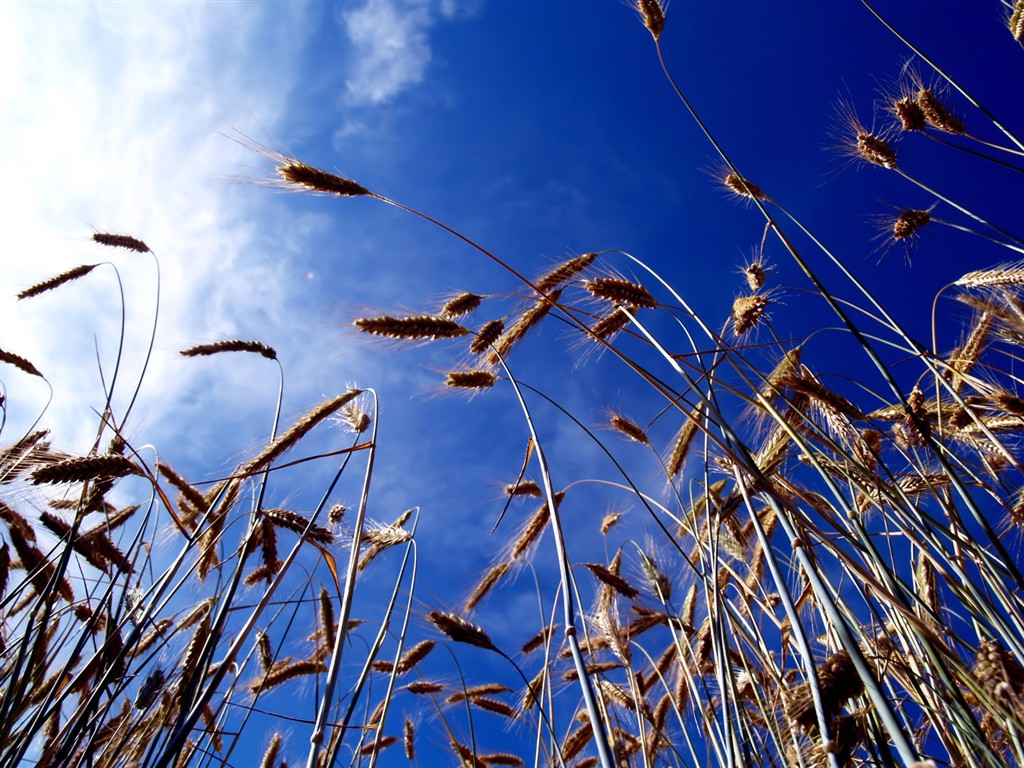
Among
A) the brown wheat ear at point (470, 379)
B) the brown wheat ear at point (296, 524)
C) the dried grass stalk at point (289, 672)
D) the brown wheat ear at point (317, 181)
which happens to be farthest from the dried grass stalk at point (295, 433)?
the dried grass stalk at point (289, 672)

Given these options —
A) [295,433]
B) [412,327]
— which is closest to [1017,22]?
[412,327]

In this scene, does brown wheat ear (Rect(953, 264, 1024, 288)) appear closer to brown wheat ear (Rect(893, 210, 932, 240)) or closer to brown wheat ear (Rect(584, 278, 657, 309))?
brown wheat ear (Rect(893, 210, 932, 240))

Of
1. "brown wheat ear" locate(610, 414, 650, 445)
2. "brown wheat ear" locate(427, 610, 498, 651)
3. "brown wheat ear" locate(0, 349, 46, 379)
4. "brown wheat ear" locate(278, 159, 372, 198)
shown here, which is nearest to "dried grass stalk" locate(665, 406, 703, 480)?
"brown wheat ear" locate(610, 414, 650, 445)

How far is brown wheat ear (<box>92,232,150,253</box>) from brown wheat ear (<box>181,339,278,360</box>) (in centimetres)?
116

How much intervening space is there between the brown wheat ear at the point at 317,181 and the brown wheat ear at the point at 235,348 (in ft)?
5.10

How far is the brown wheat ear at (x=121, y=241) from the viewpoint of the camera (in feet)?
14.0

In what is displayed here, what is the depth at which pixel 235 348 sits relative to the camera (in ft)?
12.4

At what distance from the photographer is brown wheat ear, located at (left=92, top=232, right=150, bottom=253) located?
167 inches

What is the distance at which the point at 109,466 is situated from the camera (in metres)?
2.22

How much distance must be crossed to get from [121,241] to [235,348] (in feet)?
4.78

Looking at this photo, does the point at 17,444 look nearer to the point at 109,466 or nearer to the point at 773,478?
the point at 109,466

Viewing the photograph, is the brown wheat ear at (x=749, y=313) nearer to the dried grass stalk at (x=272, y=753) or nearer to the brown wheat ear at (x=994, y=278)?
the brown wheat ear at (x=994, y=278)

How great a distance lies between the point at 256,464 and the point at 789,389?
2352mm

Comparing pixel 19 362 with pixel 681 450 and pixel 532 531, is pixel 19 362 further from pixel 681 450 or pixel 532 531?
pixel 681 450
